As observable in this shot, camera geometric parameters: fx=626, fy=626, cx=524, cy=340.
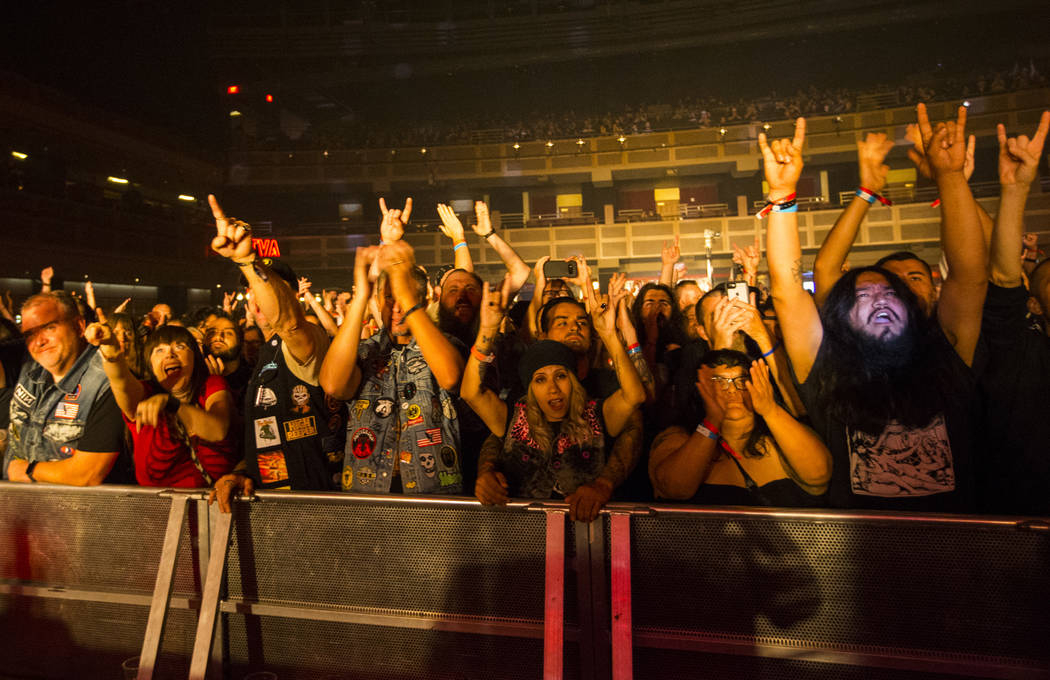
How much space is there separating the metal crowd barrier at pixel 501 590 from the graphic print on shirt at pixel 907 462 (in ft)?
0.87

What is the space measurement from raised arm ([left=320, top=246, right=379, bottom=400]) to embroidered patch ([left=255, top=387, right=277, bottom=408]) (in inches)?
11.4

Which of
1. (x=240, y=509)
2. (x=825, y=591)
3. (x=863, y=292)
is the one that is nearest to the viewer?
(x=825, y=591)

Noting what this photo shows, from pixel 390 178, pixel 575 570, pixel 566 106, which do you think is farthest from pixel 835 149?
pixel 575 570

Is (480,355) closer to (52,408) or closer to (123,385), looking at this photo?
(123,385)

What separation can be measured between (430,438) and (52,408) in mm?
1851

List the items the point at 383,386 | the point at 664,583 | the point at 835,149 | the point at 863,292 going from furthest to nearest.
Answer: the point at 835,149, the point at 383,386, the point at 863,292, the point at 664,583

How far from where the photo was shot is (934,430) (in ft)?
6.73

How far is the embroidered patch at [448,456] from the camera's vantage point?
2672 mm

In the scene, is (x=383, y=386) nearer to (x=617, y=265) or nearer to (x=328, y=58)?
(x=617, y=265)

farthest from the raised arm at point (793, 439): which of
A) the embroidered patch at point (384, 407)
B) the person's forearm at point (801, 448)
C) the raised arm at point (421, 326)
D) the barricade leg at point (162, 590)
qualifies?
the barricade leg at point (162, 590)

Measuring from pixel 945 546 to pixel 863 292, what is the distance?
858mm

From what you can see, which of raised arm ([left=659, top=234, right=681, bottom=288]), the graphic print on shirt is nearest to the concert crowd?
the graphic print on shirt

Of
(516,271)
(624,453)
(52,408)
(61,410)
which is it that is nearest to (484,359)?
(624,453)

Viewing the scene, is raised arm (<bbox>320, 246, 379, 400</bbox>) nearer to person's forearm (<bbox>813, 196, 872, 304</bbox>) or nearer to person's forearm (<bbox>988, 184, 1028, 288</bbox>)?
person's forearm (<bbox>813, 196, 872, 304</bbox>)
